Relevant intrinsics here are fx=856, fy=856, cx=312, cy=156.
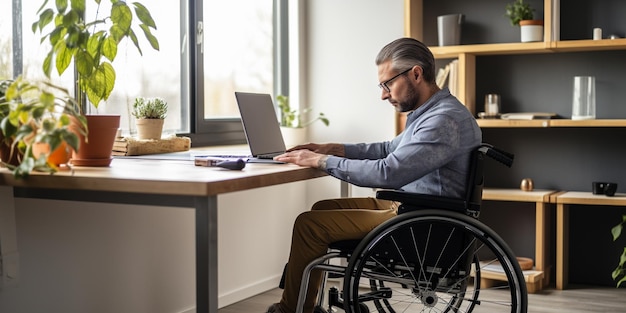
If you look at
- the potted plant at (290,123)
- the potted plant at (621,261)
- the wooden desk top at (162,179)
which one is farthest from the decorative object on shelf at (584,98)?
the wooden desk top at (162,179)

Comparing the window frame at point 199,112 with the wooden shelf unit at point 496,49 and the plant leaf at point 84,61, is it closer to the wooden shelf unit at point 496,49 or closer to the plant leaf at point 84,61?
the wooden shelf unit at point 496,49

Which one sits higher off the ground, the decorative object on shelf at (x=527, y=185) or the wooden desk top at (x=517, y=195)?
the decorative object on shelf at (x=527, y=185)

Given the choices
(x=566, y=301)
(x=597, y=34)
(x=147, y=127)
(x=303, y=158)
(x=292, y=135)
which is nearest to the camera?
→ (x=303, y=158)

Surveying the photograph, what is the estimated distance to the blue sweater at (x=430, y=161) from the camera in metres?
2.65

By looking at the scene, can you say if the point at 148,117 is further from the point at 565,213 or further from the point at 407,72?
the point at 565,213

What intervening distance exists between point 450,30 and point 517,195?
0.91 meters

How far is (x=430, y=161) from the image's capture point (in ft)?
8.66

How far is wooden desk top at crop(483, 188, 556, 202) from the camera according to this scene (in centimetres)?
415

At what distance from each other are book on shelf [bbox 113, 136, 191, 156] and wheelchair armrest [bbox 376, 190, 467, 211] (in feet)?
3.33

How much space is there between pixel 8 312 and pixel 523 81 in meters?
2.85

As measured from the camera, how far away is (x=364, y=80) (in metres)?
4.65

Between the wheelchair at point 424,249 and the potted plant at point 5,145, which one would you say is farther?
the wheelchair at point 424,249

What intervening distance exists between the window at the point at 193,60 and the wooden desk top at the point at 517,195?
4.22ft

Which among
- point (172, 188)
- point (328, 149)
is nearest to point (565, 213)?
point (328, 149)
